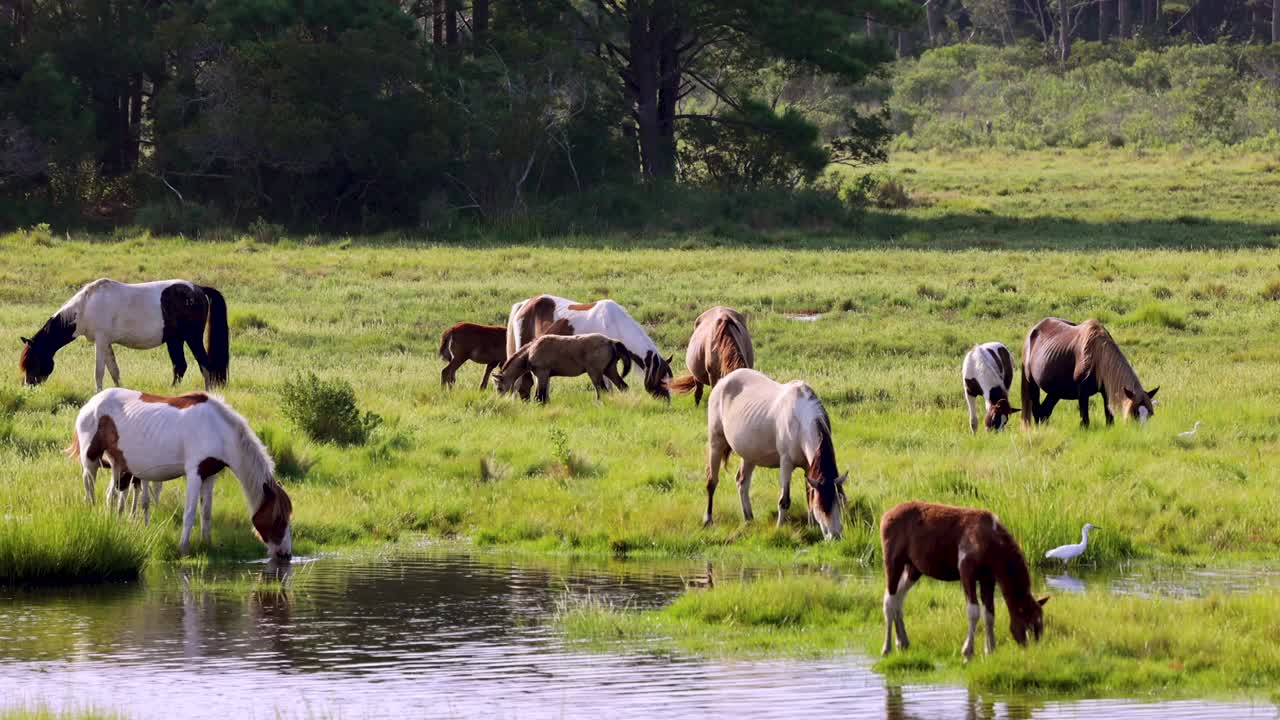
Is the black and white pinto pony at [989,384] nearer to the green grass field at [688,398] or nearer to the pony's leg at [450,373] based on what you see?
the green grass field at [688,398]

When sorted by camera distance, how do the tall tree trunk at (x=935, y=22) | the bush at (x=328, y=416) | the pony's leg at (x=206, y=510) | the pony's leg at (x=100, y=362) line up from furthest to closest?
the tall tree trunk at (x=935, y=22) → the pony's leg at (x=100, y=362) → the bush at (x=328, y=416) → the pony's leg at (x=206, y=510)

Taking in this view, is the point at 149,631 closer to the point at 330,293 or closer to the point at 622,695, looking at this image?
the point at 622,695

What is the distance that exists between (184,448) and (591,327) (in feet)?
27.2

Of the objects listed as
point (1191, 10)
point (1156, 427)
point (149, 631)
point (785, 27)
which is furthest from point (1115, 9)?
point (149, 631)

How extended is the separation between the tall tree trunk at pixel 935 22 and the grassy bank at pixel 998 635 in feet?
284

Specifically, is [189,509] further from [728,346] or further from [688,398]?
[688,398]

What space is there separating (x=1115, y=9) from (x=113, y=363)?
86.6 m

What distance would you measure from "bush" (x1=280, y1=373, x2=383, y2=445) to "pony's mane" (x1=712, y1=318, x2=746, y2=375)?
3.32 meters

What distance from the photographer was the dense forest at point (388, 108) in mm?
40969

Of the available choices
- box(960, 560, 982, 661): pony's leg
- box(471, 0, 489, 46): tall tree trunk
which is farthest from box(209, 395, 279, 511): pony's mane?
box(471, 0, 489, 46): tall tree trunk

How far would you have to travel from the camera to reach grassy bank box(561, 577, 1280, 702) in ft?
29.4

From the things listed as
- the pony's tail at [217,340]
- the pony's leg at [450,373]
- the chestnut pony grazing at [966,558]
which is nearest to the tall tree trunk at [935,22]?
the pony's leg at [450,373]

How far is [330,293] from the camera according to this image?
29.2 m

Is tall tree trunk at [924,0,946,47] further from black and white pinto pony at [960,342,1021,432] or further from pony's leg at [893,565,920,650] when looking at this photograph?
pony's leg at [893,565,920,650]
